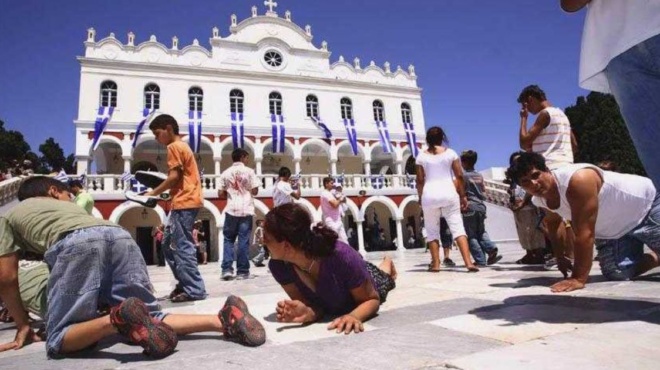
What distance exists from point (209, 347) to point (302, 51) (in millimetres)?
24362

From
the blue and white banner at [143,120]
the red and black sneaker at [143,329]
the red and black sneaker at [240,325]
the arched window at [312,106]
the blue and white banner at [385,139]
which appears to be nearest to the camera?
the red and black sneaker at [143,329]

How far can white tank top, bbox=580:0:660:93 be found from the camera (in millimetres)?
1419

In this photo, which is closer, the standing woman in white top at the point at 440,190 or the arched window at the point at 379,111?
the standing woman in white top at the point at 440,190

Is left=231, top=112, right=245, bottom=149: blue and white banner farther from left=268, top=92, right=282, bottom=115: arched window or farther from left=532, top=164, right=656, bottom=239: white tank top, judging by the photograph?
left=532, top=164, right=656, bottom=239: white tank top

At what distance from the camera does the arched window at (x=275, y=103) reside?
74.6 feet

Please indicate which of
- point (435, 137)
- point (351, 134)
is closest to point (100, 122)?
point (351, 134)

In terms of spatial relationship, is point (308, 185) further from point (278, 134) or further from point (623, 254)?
point (623, 254)

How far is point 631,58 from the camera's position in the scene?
151 centimetres

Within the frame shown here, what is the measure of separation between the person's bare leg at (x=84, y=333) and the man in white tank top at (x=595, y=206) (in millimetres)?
2612

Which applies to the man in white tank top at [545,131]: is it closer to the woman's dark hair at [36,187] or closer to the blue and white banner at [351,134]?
the woman's dark hair at [36,187]

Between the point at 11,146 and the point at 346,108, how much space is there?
30.1 meters

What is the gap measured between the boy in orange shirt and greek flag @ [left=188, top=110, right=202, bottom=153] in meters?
17.2

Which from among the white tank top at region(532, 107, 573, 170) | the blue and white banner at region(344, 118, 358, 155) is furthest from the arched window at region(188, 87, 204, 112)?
the white tank top at region(532, 107, 573, 170)

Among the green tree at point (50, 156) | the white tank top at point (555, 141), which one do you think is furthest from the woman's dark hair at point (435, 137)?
the green tree at point (50, 156)
